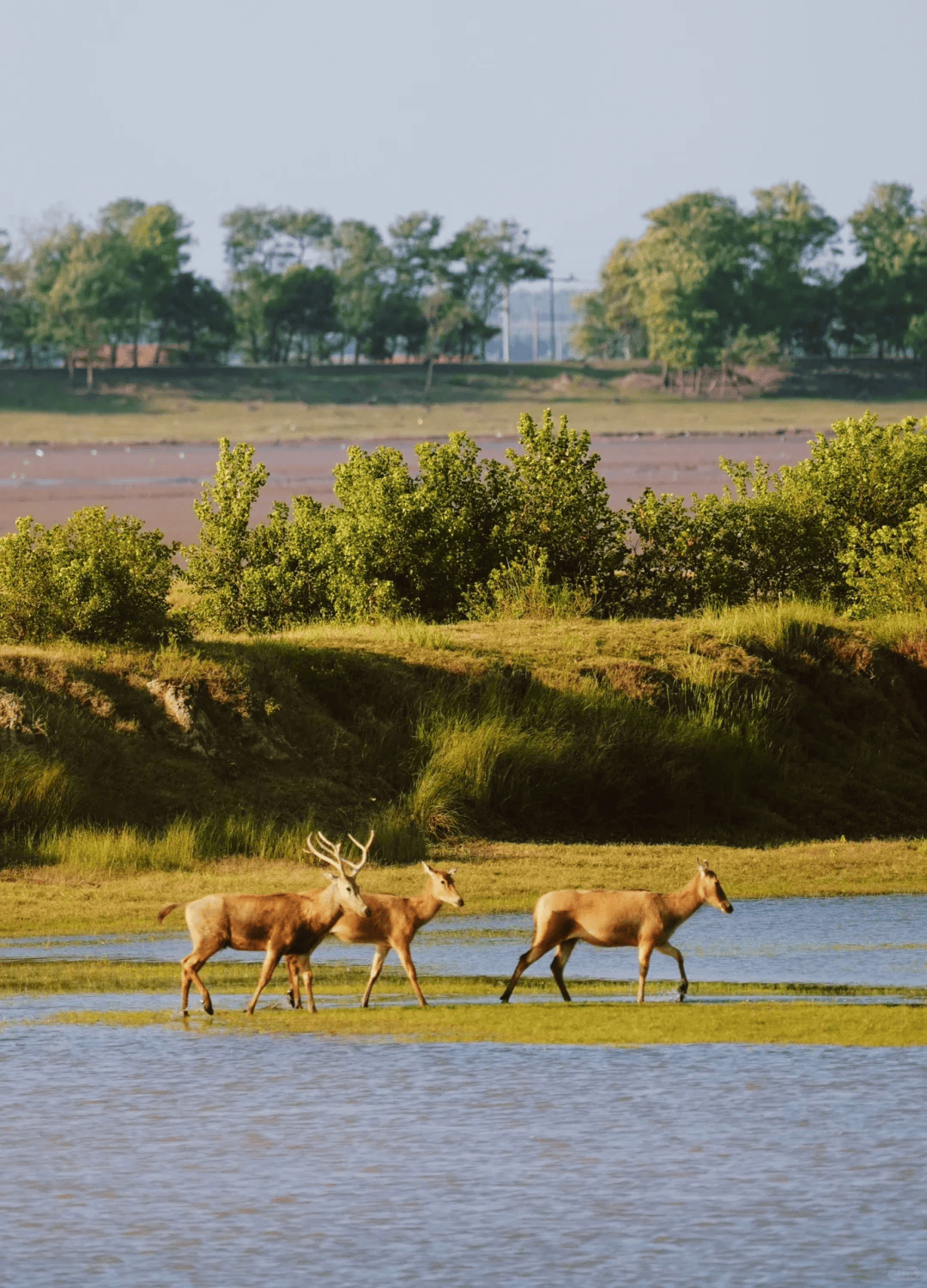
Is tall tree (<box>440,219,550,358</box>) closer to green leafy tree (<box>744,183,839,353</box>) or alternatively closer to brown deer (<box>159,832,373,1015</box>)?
green leafy tree (<box>744,183,839,353</box>)

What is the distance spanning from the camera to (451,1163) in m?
9.05

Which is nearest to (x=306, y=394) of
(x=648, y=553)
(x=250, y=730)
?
(x=648, y=553)

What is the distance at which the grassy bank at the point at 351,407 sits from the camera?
120m

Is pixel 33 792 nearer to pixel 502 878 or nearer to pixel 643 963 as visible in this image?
pixel 502 878

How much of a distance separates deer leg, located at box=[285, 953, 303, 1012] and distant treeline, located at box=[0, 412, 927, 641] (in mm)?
16321

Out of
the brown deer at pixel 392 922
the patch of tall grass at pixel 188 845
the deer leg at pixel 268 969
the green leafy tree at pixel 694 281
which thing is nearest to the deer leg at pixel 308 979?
the brown deer at pixel 392 922

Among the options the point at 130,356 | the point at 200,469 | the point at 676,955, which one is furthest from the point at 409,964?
the point at 130,356

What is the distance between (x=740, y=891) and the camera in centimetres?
1834

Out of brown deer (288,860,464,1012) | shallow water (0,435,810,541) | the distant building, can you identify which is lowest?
shallow water (0,435,810,541)

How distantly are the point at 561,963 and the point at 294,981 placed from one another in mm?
1466

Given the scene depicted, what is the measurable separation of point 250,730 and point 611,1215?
1446 cm

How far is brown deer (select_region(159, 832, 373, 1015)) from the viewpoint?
38.1 feet

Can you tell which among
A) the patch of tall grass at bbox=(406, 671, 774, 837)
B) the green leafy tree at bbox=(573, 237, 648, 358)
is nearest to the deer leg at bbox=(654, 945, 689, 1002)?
the patch of tall grass at bbox=(406, 671, 774, 837)

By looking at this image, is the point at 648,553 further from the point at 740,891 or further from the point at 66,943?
the point at 66,943
